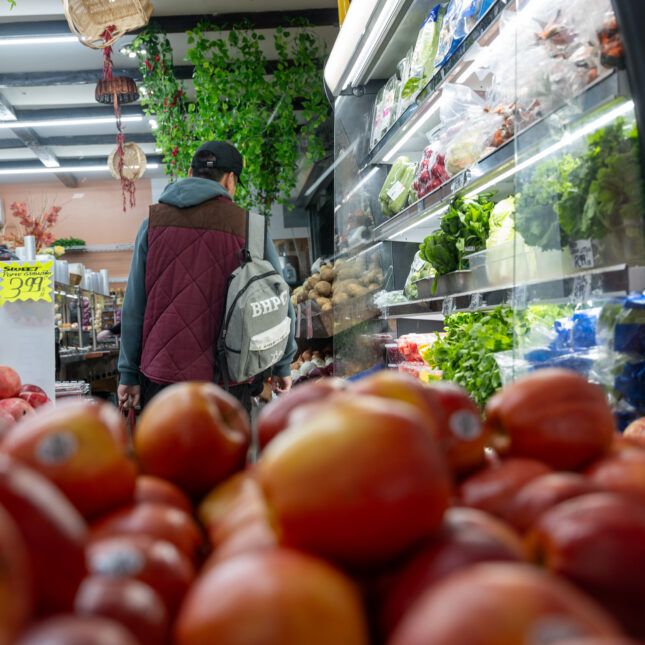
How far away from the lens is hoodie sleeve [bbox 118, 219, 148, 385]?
7.93 ft

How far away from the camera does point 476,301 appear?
1963 mm

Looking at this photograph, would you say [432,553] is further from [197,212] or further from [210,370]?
[197,212]

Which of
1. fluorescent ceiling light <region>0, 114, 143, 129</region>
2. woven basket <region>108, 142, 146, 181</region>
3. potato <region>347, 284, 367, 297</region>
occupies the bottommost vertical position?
potato <region>347, 284, 367, 297</region>

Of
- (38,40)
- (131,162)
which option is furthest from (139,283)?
(131,162)

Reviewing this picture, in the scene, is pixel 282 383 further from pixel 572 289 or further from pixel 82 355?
pixel 82 355

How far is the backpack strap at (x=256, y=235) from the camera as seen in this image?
245 centimetres

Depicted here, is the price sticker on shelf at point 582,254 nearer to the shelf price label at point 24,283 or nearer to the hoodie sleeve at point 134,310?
the hoodie sleeve at point 134,310

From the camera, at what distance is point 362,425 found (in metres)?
0.44

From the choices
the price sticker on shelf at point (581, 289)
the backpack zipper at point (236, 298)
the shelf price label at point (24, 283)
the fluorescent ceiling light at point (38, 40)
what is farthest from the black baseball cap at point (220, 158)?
the fluorescent ceiling light at point (38, 40)

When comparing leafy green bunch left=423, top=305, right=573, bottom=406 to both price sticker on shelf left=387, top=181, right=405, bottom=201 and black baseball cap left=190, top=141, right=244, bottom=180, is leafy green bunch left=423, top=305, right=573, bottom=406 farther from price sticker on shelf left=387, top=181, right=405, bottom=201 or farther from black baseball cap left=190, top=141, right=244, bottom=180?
black baseball cap left=190, top=141, right=244, bottom=180

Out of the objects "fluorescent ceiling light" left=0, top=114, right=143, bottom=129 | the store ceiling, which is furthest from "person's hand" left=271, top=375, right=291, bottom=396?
"fluorescent ceiling light" left=0, top=114, right=143, bottom=129

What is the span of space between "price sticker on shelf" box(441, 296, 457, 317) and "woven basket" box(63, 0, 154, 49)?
2493mm

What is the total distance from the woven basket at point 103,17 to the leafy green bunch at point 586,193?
2820 millimetres

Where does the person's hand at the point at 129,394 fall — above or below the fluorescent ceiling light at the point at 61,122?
below
